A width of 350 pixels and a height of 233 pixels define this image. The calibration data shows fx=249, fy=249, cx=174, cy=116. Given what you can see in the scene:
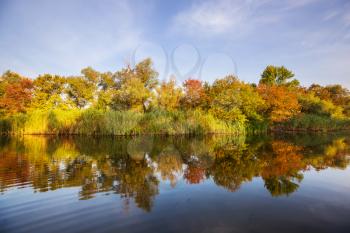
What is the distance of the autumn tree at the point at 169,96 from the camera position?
2977 cm

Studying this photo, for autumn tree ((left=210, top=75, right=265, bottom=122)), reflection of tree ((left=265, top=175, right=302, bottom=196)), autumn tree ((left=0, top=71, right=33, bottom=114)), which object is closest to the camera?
reflection of tree ((left=265, top=175, right=302, bottom=196))

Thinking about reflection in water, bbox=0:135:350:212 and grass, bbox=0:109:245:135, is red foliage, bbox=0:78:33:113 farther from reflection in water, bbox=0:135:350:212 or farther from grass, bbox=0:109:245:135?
reflection in water, bbox=0:135:350:212

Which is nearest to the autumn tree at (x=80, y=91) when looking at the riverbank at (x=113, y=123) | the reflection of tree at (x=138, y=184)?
the riverbank at (x=113, y=123)

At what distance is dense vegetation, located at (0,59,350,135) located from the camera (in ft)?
80.6

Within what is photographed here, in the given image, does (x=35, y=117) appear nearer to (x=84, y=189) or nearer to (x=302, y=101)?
(x=84, y=189)

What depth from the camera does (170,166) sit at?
362 inches

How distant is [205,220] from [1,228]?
11.2 feet

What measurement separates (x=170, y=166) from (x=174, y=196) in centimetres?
334

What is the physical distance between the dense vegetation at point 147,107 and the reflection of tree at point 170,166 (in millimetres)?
12714

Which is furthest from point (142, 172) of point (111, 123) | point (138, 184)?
point (111, 123)

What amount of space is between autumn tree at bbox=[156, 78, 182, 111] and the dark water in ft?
66.2

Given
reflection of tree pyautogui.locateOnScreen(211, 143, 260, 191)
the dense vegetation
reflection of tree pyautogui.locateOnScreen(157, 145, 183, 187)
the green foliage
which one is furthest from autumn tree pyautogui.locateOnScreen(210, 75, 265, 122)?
reflection of tree pyautogui.locateOnScreen(211, 143, 260, 191)

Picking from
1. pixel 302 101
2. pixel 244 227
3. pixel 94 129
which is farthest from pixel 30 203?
pixel 302 101

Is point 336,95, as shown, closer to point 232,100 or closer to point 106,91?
point 232,100
